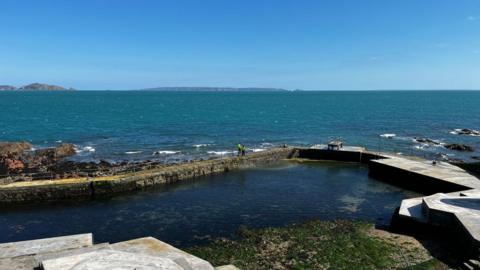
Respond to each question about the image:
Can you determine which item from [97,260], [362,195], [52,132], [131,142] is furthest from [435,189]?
[52,132]

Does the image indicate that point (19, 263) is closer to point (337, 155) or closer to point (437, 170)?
point (437, 170)

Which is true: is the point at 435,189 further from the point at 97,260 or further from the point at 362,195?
the point at 97,260

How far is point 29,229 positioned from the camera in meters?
20.0

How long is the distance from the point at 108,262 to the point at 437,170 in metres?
26.8

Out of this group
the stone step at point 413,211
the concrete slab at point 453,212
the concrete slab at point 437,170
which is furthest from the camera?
the concrete slab at point 437,170

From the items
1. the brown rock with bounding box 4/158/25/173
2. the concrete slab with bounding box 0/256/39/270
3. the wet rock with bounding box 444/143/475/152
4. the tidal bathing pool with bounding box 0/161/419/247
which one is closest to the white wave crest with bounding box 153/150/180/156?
the brown rock with bounding box 4/158/25/173

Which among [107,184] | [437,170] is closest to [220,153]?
[107,184]

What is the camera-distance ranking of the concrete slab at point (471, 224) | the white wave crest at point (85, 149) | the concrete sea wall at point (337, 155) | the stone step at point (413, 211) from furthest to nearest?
1. the white wave crest at point (85, 149)
2. the concrete sea wall at point (337, 155)
3. the stone step at point (413, 211)
4. the concrete slab at point (471, 224)

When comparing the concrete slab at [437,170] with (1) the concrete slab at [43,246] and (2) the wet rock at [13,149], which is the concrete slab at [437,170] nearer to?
(1) the concrete slab at [43,246]

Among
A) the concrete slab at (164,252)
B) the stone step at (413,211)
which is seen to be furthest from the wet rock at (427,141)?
the concrete slab at (164,252)

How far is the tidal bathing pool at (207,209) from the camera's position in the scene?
774 inches

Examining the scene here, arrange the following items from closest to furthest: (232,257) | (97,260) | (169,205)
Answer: (97,260)
(232,257)
(169,205)

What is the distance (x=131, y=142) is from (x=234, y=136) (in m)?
15.2

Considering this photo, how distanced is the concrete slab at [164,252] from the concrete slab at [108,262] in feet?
4.49
